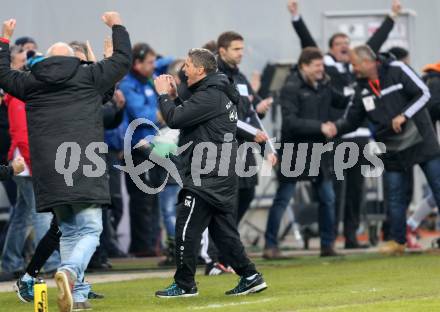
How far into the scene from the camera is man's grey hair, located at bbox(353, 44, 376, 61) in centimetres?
1360

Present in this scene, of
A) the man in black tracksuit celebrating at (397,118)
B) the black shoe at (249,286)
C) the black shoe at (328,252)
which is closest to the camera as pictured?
the black shoe at (249,286)

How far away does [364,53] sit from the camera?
13.6m

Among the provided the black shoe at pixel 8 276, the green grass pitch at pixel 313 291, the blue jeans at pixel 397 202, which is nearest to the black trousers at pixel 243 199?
the green grass pitch at pixel 313 291

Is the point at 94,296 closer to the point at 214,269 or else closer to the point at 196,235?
the point at 196,235

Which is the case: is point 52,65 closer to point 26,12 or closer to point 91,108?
point 91,108

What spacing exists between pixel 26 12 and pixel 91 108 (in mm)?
5728

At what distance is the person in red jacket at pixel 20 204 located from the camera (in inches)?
458

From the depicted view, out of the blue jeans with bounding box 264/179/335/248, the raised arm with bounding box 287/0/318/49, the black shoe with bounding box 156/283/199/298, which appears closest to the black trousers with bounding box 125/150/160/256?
the blue jeans with bounding box 264/179/335/248

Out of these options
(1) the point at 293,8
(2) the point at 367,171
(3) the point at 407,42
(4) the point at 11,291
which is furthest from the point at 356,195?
(4) the point at 11,291

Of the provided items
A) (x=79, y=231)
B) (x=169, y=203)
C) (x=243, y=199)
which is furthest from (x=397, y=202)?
(x=79, y=231)

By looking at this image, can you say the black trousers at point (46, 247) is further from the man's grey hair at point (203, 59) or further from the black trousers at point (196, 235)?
the man's grey hair at point (203, 59)

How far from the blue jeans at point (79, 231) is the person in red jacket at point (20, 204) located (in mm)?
2186

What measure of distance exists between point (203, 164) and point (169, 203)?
431 cm

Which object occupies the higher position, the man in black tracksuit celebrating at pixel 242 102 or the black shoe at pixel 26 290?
the man in black tracksuit celebrating at pixel 242 102
